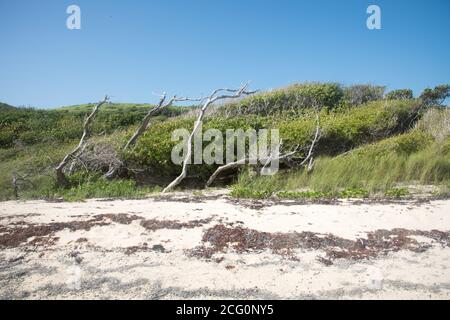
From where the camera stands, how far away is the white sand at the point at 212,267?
3.61m

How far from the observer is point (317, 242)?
4.69 m

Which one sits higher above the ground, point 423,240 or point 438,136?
point 438,136

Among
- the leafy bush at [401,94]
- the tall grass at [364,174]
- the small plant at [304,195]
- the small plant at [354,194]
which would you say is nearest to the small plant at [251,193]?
the tall grass at [364,174]

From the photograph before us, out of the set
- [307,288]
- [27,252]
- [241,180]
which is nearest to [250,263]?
[307,288]

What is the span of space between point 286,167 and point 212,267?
19.7 feet

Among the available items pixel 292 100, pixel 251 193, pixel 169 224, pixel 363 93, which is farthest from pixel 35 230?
pixel 363 93

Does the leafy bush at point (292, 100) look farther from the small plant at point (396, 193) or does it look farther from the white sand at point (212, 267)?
the white sand at point (212, 267)

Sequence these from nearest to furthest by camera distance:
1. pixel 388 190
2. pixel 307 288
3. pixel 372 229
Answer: pixel 307 288
pixel 372 229
pixel 388 190

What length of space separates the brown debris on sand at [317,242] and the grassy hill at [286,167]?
2246mm

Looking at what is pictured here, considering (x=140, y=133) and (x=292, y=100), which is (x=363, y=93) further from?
(x=140, y=133)

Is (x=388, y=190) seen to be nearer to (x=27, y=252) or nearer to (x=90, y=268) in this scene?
(x=90, y=268)

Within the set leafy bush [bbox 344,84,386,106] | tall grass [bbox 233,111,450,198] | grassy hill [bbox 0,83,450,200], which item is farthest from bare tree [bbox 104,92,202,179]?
leafy bush [bbox 344,84,386,106]
